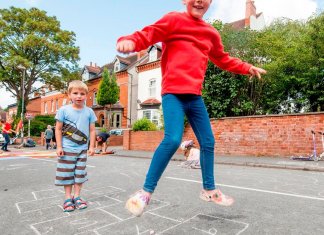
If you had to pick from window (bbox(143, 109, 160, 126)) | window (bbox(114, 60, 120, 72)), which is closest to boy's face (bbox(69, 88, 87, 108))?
window (bbox(143, 109, 160, 126))

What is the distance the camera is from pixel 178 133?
2.64m

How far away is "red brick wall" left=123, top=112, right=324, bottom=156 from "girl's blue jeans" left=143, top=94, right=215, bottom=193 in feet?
32.4

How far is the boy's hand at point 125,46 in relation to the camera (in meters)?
2.33

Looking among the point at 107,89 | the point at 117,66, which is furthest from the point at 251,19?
the point at 117,66

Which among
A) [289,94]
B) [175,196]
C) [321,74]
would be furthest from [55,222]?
[289,94]

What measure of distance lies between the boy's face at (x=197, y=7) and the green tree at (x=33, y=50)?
30.7 metres

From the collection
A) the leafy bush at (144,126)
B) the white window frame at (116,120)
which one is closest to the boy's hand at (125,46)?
the leafy bush at (144,126)

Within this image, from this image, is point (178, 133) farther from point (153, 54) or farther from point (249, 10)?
point (249, 10)

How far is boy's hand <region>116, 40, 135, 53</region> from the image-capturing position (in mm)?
2332

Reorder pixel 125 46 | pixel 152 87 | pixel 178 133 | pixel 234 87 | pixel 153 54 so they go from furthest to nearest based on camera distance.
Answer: pixel 153 54
pixel 152 87
pixel 234 87
pixel 178 133
pixel 125 46

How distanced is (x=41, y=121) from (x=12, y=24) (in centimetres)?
1148

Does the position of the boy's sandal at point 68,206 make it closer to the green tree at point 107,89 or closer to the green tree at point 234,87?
the green tree at point 234,87

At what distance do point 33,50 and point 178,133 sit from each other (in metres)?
33.9

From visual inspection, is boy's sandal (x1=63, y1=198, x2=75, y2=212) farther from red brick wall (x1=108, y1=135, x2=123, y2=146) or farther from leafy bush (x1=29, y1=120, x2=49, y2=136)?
leafy bush (x1=29, y1=120, x2=49, y2=136)
